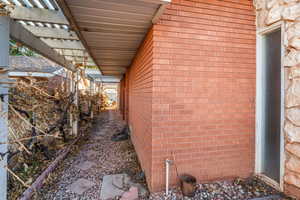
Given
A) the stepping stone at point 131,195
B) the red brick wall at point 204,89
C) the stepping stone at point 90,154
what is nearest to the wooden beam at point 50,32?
the red brick wall at point 204,89

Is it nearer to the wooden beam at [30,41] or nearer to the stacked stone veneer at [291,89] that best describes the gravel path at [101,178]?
the stacked stone veneer at [291,89]

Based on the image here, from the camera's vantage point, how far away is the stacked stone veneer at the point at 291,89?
2121 millimetres

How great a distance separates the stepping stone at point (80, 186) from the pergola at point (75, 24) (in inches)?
39.1

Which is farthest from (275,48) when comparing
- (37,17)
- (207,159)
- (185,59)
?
(37,17)

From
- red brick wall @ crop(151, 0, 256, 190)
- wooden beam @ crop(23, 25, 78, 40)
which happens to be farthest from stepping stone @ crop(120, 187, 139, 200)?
wooden beam @ crop(23, 25, 78, 40)

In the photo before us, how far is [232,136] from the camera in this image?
103 inches

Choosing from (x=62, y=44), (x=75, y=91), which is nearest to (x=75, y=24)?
(x=62, y=44)

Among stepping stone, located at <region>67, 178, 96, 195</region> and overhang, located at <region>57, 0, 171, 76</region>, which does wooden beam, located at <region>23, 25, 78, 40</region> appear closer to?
overhang, located at <region>57, 0, 171, 76</region>

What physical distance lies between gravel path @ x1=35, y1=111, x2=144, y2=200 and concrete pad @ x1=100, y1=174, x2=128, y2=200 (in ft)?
0.34

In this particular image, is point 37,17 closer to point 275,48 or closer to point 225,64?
point 225,64

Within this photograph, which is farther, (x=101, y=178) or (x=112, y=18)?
(x=101, y=178)

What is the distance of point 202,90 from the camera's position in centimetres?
247

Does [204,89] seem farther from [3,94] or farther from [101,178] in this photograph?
[3,94]

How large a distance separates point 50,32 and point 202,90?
342 centimetres
